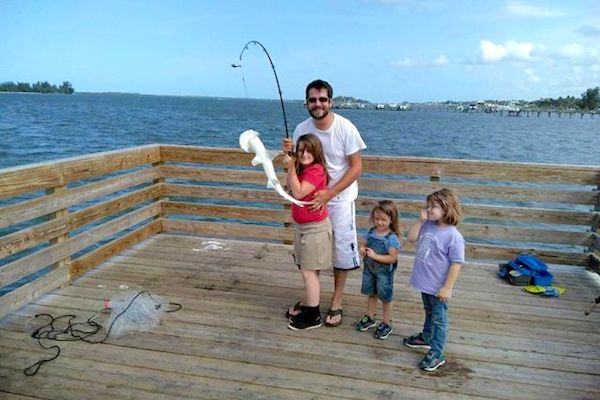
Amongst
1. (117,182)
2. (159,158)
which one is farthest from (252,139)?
(159,158)

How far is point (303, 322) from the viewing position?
335 centimetres

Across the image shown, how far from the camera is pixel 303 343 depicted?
3141 millimetres

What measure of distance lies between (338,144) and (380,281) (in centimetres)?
94

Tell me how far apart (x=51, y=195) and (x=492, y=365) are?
328cm

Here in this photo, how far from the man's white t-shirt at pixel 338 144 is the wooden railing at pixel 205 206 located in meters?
1.22

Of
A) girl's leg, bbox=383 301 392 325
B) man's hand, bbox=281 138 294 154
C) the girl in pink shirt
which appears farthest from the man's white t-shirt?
girl's leg, bbox=383 301 392 325

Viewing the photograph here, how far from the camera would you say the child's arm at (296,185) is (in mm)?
2977

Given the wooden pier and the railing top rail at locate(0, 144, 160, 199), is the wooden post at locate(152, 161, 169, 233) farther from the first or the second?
the railing top rail at locate(0, 144, 160, 199)

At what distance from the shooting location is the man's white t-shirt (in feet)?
10.5

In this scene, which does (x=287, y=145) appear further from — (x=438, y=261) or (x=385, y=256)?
(x=438, y=261)

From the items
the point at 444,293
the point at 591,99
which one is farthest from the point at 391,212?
the point at 591,99

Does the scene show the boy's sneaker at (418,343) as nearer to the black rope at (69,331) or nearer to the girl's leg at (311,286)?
the girl's leg at (311,286)

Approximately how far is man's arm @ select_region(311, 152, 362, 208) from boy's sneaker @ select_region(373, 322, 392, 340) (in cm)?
90

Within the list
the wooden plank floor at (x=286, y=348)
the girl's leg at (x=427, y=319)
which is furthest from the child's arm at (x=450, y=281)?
the wooden plank floor at (x=286, y=348)
